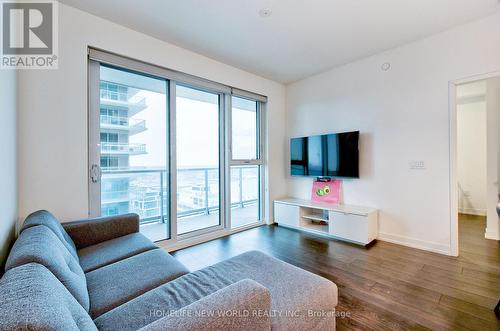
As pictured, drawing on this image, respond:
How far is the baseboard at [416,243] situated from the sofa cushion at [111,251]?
10.3ft

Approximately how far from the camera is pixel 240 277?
1410 millimetres

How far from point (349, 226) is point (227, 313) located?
2.75 metres

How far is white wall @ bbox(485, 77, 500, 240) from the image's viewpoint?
3.18 m

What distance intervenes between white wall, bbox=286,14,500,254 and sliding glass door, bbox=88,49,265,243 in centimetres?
179

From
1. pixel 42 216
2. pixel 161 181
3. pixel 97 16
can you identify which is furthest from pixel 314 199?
pixel 97 16

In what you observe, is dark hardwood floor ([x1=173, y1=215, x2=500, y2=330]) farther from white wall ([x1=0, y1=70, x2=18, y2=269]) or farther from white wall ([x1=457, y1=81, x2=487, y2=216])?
white wall ([x1=0, y1=70, x2=18, y2=269])

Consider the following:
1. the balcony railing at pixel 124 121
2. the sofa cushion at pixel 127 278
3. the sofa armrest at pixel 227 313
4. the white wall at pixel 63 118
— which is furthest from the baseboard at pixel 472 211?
the white wall at pixel 63 118

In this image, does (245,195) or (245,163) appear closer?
(245,163)

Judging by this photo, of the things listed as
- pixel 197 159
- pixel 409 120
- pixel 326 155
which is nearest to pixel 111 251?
pixel 197 159

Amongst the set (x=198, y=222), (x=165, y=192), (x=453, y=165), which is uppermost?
(x=453, y=165)

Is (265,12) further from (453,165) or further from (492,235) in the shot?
(492,235)

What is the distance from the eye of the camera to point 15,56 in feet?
5.93

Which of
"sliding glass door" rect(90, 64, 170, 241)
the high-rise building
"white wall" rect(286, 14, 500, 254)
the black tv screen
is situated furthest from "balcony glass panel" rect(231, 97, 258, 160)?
the high-rise building

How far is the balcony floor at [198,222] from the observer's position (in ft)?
9.69
